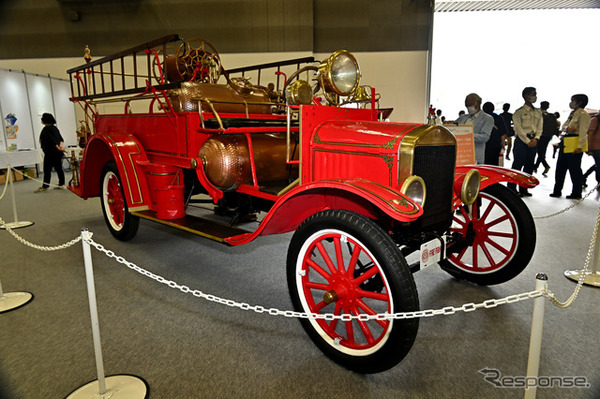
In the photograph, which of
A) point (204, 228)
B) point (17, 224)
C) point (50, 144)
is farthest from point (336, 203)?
point (50, 144)

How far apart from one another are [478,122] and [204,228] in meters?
4.01

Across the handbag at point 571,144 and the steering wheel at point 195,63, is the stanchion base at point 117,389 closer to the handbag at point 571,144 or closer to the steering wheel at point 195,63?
the steering wheel at point 195,63

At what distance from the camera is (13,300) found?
2.73m

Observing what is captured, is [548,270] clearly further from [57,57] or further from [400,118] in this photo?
[57,57]

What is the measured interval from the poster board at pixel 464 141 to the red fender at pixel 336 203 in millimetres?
2982

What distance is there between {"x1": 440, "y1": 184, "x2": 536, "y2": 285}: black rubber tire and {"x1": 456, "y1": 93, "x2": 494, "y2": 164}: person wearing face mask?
2.63 meters

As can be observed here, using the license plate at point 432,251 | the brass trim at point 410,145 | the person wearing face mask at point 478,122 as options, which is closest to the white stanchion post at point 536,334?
the license plate at point 432,251

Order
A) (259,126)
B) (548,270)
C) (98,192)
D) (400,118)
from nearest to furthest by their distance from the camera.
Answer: (259,126) < (548,270) < (98,192) < (400,118)

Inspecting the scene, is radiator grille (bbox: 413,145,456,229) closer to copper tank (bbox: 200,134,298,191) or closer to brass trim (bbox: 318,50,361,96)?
brass trim (bbox: 318,50,361,96)

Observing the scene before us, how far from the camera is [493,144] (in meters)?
6.22

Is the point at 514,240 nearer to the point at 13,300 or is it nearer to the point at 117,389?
the point at 117,389

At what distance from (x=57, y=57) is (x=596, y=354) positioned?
43.1ft

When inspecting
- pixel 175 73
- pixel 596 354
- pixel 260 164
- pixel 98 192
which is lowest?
pixel 596 354

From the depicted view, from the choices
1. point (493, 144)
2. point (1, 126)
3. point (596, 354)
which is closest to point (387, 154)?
point (596, 354)
